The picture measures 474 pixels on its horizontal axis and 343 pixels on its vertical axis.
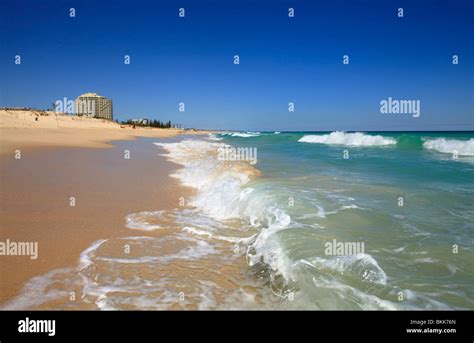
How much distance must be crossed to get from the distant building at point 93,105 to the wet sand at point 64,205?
116 metres

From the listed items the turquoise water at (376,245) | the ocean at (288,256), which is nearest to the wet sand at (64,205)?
the ocean at (288,256)

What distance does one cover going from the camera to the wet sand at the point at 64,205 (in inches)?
188

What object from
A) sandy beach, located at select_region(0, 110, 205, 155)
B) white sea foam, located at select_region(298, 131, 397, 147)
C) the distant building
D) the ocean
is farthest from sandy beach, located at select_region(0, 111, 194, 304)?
the distant building

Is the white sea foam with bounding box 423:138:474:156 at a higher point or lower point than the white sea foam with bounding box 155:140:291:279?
higher

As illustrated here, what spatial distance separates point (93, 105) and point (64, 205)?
134m

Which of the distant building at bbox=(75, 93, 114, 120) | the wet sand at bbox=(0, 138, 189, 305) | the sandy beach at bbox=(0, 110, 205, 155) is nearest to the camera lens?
the wet sand at bbox=(0, 138, 189, 305)

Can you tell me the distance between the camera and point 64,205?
295 inches

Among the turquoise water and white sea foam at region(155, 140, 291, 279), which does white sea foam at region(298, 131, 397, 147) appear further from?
the turquoise water

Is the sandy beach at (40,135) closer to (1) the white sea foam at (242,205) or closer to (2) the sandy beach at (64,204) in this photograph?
(2) the sandy beach at (64,204)

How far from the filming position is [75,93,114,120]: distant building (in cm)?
12244

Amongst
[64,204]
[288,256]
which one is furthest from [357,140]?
[288,256]

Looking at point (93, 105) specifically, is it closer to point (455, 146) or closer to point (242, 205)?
point (455, 146)

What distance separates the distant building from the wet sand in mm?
115533
